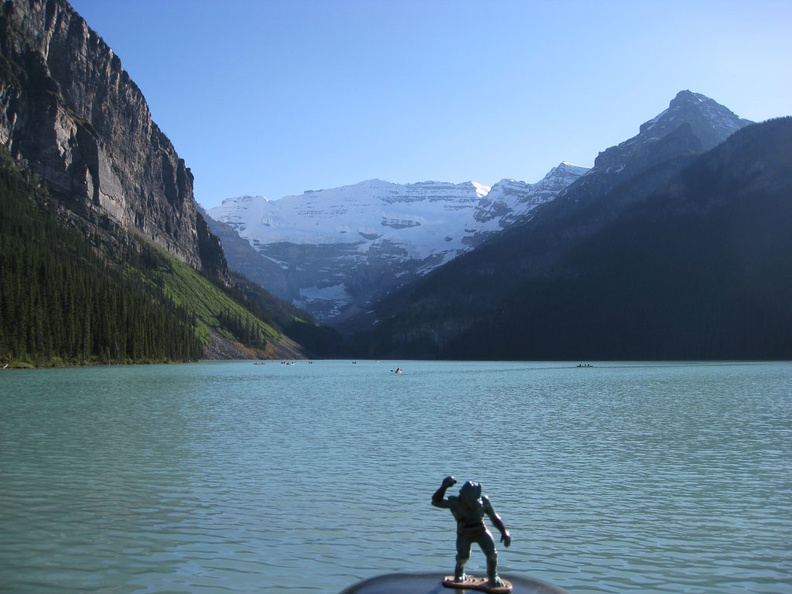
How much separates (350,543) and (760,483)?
686 inches

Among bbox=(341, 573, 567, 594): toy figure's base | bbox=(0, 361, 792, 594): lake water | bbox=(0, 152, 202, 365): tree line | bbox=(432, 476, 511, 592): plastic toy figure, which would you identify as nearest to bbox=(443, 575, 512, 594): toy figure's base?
bbox=(432, 476, 511, 592): plastic toy figure

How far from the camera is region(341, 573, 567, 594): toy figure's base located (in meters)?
14.4

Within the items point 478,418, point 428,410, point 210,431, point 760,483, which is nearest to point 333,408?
point 428,410

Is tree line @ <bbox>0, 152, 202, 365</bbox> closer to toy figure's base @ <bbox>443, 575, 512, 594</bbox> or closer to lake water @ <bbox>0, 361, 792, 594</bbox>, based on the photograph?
lake water @ <bbox>0, 361, 792, 594</bbox>

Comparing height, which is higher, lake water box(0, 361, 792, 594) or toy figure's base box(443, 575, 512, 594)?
toy figure's base box(443, 575, 512, 594)

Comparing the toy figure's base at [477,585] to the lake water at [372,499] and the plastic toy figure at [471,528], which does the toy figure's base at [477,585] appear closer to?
the plastic toy figure at [471,528]

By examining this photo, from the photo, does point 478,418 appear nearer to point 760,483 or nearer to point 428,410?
point 428,410

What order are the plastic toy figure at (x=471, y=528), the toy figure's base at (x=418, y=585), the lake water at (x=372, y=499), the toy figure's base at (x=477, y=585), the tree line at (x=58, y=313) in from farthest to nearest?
1. the tree line at (x=58, y=313)
2. the lake water at (x=372, y=499)
3. the plastic toy figure at (x=471, y=528)
4. the toy figure's base at (x=477, y=585)
5. the toy figure's base at (x=418, y=585)

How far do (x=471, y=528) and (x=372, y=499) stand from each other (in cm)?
1059

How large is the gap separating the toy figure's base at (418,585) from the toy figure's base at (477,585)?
0.10m

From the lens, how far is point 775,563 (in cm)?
1798

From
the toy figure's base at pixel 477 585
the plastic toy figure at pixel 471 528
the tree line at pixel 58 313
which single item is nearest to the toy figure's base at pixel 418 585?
the toy figure's base at pixel 477 585

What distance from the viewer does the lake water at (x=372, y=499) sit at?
17.5 meters

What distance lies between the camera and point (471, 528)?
1535 centimetres
